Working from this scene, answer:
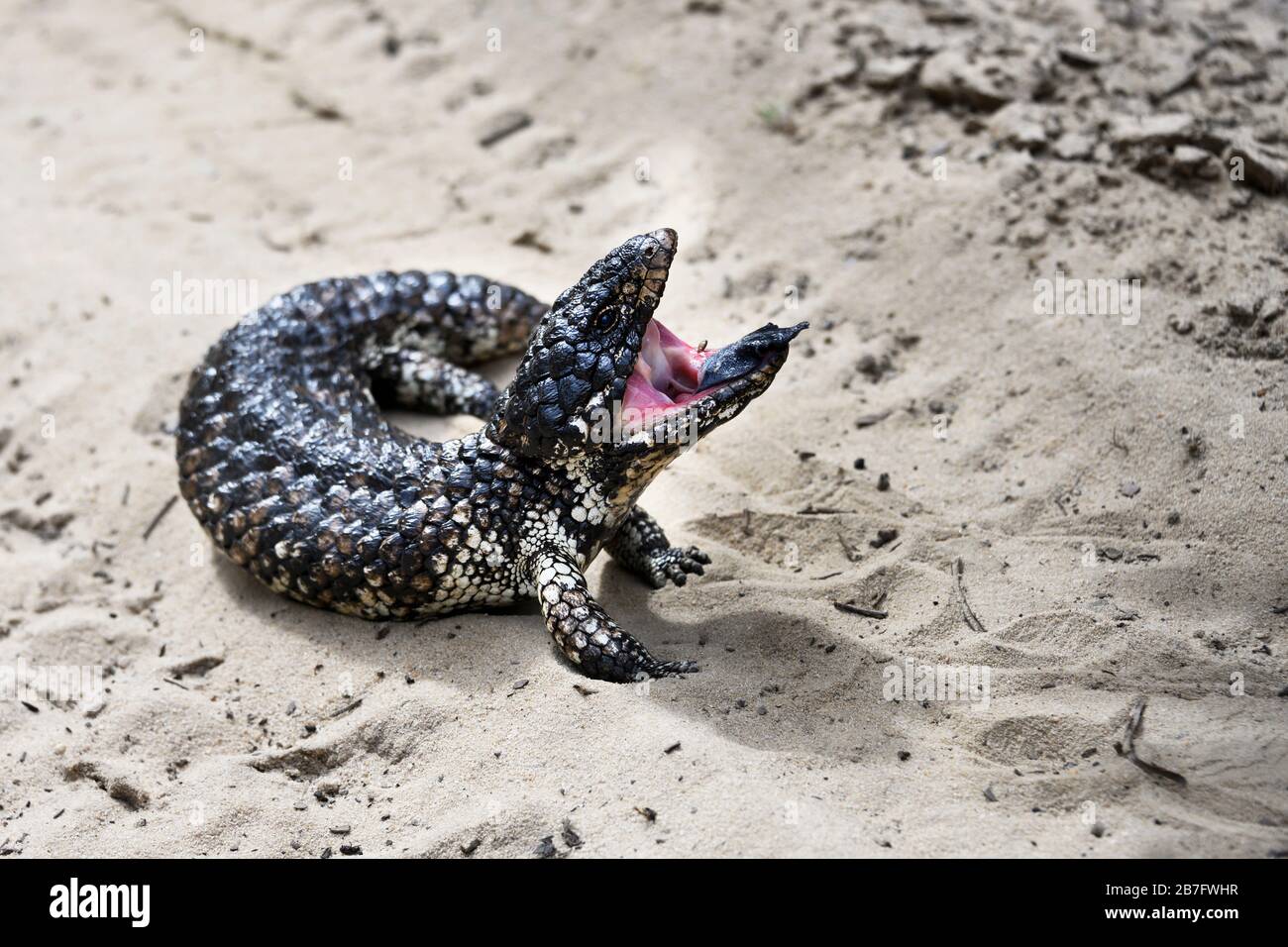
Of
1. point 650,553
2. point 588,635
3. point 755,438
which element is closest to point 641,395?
point 650,553

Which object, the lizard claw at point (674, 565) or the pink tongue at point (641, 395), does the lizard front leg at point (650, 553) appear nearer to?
the lizard claw at point (674, 565)

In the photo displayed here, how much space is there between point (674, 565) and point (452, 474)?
0.98 m

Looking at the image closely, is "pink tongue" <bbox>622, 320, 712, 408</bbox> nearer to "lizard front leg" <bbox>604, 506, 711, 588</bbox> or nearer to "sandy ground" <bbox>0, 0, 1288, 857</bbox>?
"lizard front leg" <bbox>604, 506, 711, 588</bbox>

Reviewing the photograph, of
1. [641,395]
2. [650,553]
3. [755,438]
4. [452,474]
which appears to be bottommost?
[650,553]

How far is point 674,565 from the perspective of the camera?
16.7ft

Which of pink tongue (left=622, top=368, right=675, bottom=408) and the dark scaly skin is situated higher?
pink tongue (left=622, top=368, right=675, bottom=408)

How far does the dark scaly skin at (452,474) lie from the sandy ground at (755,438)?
0.76 feet

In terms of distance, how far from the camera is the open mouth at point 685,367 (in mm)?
4523

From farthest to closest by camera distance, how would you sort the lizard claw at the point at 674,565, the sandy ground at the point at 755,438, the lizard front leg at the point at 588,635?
the lizard claw at the point at 674,565 < the lizard front leg at the point at 588,635 < the sandy ground at the point at 755,438

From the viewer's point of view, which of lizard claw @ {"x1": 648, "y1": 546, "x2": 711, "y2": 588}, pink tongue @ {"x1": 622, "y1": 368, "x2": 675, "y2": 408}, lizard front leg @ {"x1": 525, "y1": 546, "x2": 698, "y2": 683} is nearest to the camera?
lizard front leg @ {"x1": 525, "y1": 546, "x2": 698, "y2": 683}

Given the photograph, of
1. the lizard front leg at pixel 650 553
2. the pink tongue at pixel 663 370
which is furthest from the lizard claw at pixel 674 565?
the pink tongue at pixel 663 370

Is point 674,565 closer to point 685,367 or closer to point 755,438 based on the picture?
point 685,367

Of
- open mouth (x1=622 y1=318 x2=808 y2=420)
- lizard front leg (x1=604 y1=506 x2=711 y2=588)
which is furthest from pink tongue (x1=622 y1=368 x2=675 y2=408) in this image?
lizard front leg (x1=604 y1=506 x2=711 y2=588)

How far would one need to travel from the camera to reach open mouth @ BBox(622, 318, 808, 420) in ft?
14.8
